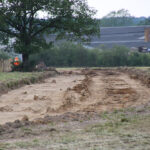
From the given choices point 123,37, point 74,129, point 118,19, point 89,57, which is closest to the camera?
point 74,129

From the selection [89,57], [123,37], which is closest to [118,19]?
[123,37]

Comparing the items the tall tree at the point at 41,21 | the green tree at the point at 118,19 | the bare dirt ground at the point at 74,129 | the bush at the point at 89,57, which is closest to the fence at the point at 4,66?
the tall tree at the point at 41,21

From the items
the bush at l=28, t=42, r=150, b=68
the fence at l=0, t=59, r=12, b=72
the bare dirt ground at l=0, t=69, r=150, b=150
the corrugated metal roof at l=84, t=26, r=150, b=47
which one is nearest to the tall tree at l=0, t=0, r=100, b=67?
the fence at l=0, t=59, r=12, b=72

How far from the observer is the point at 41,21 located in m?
34.5

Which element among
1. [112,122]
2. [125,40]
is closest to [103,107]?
[112,122]

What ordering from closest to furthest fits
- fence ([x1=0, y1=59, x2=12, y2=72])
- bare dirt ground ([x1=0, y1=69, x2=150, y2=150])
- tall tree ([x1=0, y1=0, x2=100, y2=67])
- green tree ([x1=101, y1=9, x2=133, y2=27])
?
bare dirt ground ([x1=0, y1=69, x2=150, y2=150]), tall tree ([x1=0, y1=0, x2=100, y2=67]), fence ([x1=0, y1=59, x2=12, y2=72]), green tree ([x1=101, y1=9, x2=133, y2=27])

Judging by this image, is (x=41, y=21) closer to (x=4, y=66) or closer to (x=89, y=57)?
(x=4, y=66)

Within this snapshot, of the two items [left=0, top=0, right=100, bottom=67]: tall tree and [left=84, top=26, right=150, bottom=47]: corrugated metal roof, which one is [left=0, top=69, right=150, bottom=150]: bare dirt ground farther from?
[left=84, top=26, right=150, bottom=47]: corrugated metal roof

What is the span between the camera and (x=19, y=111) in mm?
12117

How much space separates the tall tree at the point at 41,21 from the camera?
32.7 m

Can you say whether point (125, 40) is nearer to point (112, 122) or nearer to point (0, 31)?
point (0, 31)

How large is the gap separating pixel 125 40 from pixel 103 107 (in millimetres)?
59427

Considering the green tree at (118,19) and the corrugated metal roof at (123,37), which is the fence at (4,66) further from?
the green tree at (118,19)

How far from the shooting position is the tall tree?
107 feet
